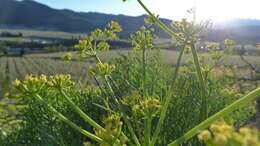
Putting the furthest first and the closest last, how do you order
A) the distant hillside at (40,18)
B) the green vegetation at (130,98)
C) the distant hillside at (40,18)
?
the distant hillside at (40,18)
the distant hillside at (40,18)
the green vegetation at (130,98)

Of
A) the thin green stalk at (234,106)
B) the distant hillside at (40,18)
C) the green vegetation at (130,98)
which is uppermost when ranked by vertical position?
the thin green stalk at (234,106)

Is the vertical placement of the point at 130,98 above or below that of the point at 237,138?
below

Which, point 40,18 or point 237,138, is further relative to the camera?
point 40,18

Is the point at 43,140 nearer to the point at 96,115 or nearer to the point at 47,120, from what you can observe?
the point at 47,120

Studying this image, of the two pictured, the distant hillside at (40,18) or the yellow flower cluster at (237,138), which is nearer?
the yellow flower cluster at (237,138)

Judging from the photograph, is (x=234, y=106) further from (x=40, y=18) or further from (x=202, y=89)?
(x=40, y=18)

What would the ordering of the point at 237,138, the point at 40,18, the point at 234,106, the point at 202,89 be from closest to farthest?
the point at 237,138 < the point at 234,106 < the point at 202,89 < the point at 40,18

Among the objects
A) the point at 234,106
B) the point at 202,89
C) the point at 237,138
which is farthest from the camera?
the point at 202,89

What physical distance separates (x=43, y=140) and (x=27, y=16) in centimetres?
16450

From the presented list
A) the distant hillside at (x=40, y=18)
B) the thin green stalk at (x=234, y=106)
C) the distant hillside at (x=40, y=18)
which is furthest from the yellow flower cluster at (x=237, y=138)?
the distant hillside at (x=40, y=18)

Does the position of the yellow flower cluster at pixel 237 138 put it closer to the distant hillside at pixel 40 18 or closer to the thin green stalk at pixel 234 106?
the thin green stalk at pixel 234 106

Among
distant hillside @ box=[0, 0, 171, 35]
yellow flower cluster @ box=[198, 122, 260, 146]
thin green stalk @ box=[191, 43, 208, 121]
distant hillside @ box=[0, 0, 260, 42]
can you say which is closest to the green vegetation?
thin green stalk @ box=[191, 43, 208, 121]

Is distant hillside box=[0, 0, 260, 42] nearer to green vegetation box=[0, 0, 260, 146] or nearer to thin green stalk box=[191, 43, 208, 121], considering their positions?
green vegetation box=[0, 0, 260, 146]

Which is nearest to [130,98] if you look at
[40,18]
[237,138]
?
[237,138]
